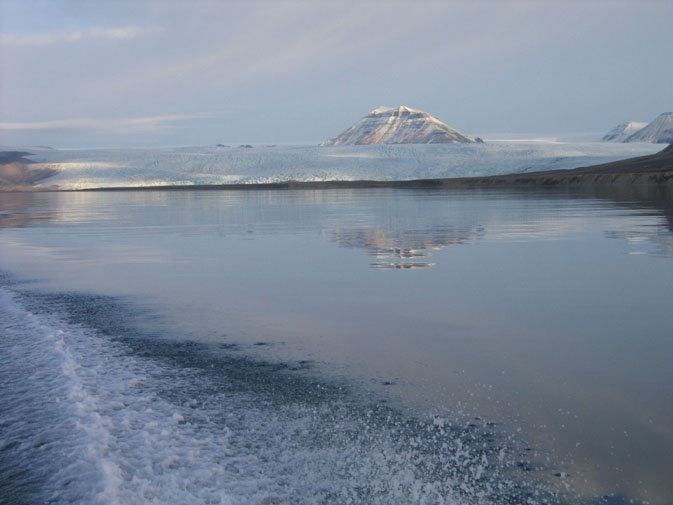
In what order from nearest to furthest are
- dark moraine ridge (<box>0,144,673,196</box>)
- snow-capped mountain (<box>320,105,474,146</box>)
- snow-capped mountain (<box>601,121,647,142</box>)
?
dark moraine ridge (<box>0,144,673,196</box>)
snow-capped mountain (<box>320,105,474,146</box>)
snow-capped mountain (<box>601,121,647,142</box>)

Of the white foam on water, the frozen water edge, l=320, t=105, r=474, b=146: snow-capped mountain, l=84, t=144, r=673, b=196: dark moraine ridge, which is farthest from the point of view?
l=320, t=105, r=474, b=146: snow-capped mountain

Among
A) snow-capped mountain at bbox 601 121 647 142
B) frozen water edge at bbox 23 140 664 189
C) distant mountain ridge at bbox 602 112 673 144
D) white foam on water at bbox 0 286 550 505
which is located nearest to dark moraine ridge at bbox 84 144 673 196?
frozen water edge at bbox 23 140 664 189

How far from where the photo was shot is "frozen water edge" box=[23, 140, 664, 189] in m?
42.8

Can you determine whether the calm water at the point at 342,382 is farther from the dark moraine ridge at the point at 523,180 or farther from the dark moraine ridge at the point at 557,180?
the dark moraine ridge at the point at 523,180

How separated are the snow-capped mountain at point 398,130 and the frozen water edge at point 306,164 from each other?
240ft

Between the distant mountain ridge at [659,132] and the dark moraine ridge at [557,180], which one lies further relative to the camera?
the distant mountain ridge at [659,132]

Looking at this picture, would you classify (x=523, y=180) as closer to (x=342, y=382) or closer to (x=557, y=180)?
(x=557, y=180)

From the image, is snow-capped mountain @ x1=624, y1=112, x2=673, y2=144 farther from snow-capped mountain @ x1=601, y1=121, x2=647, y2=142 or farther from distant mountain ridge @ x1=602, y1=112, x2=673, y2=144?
snow-capped mountain @ x1=601, y1=121, x2=647, y2=142

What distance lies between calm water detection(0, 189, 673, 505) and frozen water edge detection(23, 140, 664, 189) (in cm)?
3519

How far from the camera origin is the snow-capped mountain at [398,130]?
123 m

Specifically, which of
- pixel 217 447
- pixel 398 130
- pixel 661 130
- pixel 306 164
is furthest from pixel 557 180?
pixel 398 130

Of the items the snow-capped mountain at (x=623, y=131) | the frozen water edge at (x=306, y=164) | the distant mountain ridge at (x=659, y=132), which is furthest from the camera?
the snow-capped mountain at (x=623, y=131)

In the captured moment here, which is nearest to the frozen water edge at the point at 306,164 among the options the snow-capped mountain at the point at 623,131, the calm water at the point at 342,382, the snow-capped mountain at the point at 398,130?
the calm water at the point at 342,382

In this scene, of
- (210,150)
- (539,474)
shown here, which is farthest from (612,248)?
(210,150)
